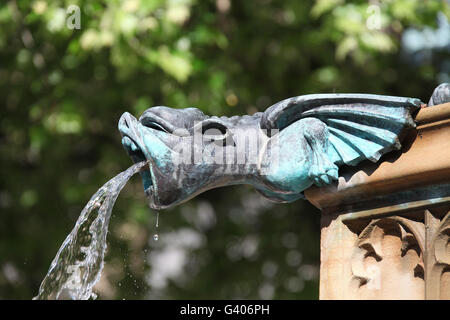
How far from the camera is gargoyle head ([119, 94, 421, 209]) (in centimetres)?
201

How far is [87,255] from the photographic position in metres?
2.59

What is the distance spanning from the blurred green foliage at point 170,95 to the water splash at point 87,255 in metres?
2.13

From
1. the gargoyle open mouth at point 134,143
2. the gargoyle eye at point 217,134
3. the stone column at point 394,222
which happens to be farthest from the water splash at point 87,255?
the stone column at point 394,222

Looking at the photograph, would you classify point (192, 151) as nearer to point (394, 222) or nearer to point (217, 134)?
point (217, 134)

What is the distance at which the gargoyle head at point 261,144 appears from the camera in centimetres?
201

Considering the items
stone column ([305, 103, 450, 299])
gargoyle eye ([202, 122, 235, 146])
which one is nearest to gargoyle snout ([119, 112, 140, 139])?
gargoyle eye ([202, 122, 235, 146])

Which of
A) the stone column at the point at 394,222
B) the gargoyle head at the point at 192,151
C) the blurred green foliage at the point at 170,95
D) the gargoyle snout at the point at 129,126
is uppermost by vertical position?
the blurred green foliage at the point at 170,95

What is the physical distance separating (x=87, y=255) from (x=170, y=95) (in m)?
2.61

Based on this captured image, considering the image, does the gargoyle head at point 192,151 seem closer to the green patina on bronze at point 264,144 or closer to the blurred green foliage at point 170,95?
the green patina on bronze at point 264,144

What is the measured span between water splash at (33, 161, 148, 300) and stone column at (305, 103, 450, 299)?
53cm

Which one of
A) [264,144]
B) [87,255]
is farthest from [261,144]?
[87,255]

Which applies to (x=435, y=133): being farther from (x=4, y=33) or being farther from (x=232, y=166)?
(x=4, y=33)
